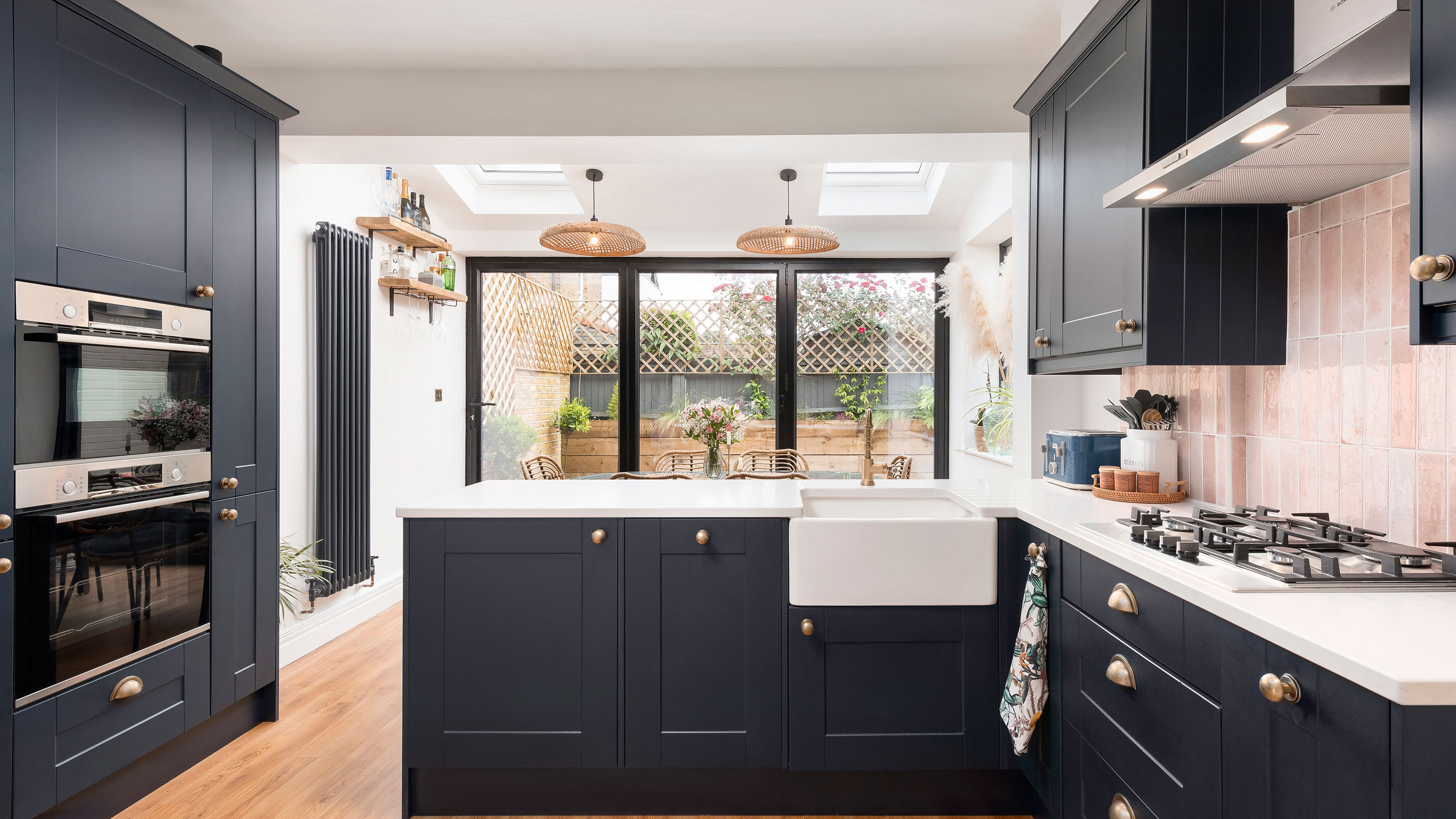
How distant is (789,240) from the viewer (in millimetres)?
3486

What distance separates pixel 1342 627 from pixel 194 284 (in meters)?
2.85

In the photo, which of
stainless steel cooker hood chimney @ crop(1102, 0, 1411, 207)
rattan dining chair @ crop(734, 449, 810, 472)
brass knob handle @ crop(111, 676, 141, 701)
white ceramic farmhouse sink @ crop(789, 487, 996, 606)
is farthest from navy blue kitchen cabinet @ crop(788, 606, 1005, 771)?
rattan dining chair @ crop(734, 449, 810, 472)

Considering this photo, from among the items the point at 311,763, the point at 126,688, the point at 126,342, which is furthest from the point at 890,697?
the point at 126,342

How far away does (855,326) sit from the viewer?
5.09 metres

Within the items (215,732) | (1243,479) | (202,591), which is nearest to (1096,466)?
(1243,479)

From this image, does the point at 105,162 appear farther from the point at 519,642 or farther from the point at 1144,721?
the point at 1144,721

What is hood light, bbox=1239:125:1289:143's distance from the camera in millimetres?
1083

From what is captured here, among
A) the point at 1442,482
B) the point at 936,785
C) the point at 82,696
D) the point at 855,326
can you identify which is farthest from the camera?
the point at 855,326

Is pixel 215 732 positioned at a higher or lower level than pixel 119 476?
lower

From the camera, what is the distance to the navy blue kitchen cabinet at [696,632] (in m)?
1.89

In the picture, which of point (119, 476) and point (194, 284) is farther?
point (194, 284)

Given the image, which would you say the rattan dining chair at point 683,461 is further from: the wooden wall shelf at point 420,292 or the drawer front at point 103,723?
the drawer front at point 103,723

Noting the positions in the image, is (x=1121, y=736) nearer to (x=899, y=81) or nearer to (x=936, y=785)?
(x=936, y=785)

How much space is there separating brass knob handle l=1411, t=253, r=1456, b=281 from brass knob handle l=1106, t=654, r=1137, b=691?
804 mm
